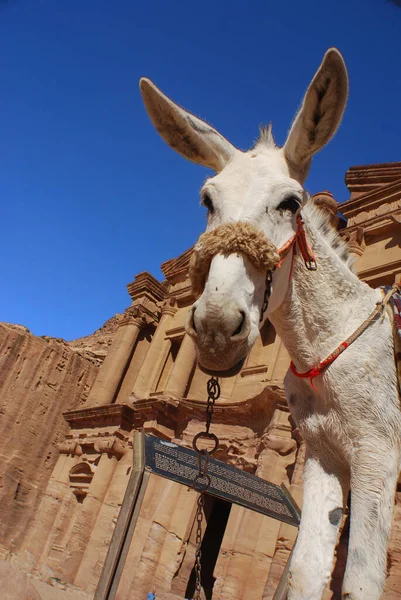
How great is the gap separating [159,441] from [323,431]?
274cm

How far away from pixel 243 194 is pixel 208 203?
31cm

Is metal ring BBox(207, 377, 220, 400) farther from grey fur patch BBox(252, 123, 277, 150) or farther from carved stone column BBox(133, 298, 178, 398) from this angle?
carved stone column BBox(133, 298, 178, 398)

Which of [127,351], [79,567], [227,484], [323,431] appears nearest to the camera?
[323,431]

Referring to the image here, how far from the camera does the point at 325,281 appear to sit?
3.45m

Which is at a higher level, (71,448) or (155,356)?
(155,356)

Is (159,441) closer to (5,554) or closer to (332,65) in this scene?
(332,65)

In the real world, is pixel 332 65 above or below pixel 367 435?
above

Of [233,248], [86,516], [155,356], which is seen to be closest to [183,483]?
[233,248]

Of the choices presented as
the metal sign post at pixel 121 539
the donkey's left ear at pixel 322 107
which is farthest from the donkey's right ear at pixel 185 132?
the metal sign post at pixel 121 539

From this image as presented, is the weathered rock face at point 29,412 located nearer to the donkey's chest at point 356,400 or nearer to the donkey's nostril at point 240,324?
the donkey's chest at point 356,400

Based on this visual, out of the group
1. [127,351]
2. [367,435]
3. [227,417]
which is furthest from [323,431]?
[127,351]

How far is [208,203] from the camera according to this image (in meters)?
3.25

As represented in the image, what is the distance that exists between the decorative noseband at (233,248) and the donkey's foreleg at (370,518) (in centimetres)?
125

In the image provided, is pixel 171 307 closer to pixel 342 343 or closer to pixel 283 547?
pixel 283 547
